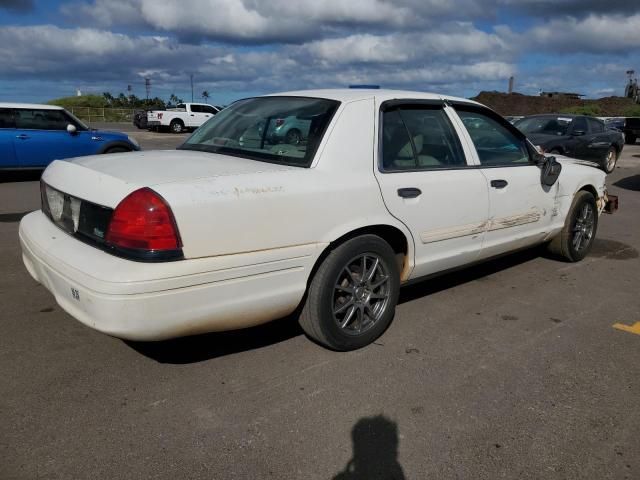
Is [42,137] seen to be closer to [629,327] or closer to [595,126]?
[629,327]

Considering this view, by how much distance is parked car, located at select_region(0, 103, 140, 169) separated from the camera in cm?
1072

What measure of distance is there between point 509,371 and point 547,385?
9.1 inches

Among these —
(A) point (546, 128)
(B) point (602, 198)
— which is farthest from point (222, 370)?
(A) point (546, 128)

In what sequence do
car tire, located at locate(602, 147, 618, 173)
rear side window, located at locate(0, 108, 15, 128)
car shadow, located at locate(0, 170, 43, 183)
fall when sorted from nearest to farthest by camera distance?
1. rear side window, located at locate(0, 108, 15, 128)
2. car shadow, located at locate(0, 170, 43, 183)
3. car tire, located at locate(602, 147, 618, 173)

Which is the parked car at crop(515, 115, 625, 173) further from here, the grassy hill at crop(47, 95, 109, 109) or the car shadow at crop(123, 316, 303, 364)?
the grassy hill at crop(47, 95, 109, 109)

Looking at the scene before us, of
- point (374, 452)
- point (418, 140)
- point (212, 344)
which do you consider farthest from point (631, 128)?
point (374, 452)

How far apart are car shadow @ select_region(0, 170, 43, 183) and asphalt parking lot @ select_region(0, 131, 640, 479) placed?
26.4 feet

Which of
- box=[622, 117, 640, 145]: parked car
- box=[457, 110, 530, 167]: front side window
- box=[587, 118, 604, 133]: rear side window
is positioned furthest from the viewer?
box=[622, 117, 640, 145]: parked car

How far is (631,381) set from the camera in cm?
328

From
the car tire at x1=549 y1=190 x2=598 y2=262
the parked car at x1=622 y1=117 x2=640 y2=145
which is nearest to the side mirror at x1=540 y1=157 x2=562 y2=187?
the car tire at x1=549 y1=190 x2=598 y2=262

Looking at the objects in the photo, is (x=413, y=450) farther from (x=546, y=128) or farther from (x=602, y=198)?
(x=546, y=128)

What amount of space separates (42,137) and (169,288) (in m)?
9.76

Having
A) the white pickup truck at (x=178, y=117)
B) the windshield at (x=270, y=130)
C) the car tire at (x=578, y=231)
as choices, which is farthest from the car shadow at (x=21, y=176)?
the white pickup truck at (x=178, y=117)

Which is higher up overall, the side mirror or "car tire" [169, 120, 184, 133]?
the side mirror
